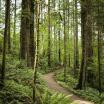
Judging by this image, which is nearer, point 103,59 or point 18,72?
point 18,72

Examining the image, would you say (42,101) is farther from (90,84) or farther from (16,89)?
(90,84)

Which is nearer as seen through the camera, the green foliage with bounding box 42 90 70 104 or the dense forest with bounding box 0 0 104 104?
the green foliage with bounding box 42 90 70 104

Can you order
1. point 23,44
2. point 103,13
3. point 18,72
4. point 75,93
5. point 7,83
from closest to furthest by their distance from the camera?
Answer: point 7,83 → point 18,72 → point 75,93 → point 23,44 → point 103,13

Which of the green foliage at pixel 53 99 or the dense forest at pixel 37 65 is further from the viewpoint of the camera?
the dense forest at pixel 37 65

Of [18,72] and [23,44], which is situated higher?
[23,44]

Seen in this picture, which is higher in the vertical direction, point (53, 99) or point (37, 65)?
point (37, 65)

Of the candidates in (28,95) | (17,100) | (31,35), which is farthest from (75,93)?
(17,100)

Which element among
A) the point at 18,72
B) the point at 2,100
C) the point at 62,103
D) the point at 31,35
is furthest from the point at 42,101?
the point at 31,35

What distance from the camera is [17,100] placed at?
10.2 m

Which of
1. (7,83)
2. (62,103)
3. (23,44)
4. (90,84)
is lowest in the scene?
(90,84)

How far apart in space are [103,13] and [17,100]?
55.4 feet

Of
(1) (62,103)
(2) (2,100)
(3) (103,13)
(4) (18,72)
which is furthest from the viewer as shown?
(3) (103,13)

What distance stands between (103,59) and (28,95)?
1573 centimetres

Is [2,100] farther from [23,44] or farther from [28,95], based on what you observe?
[23,44]
